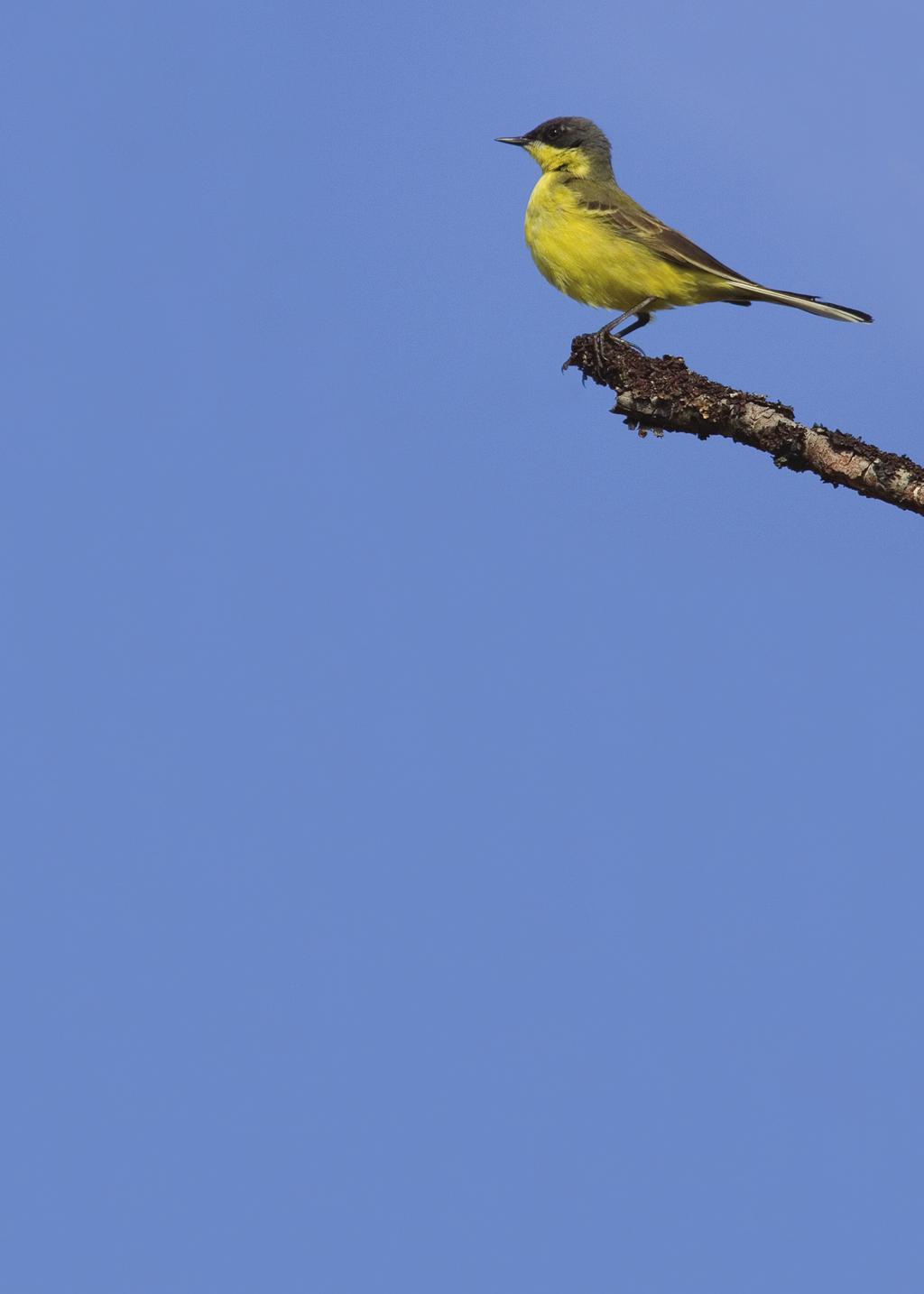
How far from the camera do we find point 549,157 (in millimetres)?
14828

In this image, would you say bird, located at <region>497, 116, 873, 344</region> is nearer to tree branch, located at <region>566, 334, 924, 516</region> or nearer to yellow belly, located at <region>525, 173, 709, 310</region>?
yellow belly, located at <region>525, 173, 709, 310</region>

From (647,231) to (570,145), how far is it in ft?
6.87

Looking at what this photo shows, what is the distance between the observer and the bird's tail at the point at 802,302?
11.7 meters

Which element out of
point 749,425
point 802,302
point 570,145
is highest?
point 570,145

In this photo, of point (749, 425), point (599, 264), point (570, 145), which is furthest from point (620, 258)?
point (749, 425)

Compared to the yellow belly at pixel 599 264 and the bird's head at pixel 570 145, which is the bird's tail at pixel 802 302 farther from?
the bird's head at pixel 570 145

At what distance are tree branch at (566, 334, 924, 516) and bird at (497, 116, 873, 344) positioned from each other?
2.92 metres

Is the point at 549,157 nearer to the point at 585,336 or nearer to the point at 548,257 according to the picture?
the point at 548,257

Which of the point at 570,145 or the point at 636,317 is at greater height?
the point at 570,145

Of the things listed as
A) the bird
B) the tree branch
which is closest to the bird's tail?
the bird

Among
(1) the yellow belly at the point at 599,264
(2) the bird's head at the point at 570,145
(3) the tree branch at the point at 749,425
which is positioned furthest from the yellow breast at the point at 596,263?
(3) the tree branch at the point at 749,425

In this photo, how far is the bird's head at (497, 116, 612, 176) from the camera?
14697 millimetres

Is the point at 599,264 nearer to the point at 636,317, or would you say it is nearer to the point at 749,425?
the point at 636,317

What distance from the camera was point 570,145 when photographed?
14.8 meters
